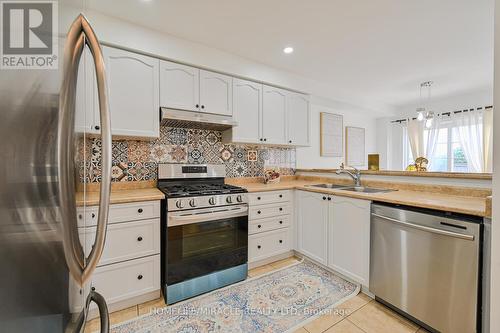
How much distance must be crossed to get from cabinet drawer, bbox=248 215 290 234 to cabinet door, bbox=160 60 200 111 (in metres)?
1.35

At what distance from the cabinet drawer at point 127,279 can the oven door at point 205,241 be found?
137 mm

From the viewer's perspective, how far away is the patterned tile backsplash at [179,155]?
2.15 metres

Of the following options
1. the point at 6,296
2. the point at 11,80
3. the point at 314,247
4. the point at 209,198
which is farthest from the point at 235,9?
the point at 314,247

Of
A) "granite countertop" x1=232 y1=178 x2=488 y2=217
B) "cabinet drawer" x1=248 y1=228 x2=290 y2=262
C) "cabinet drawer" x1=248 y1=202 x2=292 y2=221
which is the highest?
"granite countertop" x1=232 y1=178 x2=488 y2=217

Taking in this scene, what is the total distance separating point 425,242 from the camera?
148 centimetres

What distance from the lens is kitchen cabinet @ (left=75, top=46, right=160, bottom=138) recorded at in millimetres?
1889

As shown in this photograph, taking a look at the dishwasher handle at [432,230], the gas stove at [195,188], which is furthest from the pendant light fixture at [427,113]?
the gas stove at [195,188]

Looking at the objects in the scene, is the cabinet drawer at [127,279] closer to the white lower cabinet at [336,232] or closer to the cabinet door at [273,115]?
the white lower cabinet at [336,232]

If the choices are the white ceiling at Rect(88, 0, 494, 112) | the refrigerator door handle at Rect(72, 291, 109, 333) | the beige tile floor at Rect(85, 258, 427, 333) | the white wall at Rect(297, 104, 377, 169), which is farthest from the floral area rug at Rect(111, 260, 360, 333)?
the white ceiling at Rect(88, 0, 494, 112)

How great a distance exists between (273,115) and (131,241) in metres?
2.09

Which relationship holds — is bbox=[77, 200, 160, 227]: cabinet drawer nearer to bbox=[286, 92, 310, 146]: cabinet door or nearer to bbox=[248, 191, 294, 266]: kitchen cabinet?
bbox=[248, 191, 294, 266]: kitchen cabinet

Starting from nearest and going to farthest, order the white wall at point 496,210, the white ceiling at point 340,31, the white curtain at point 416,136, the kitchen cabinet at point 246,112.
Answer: the white wall at point 496,210, the white ceiling at point 340,31, the kitchen cabinet at point 246,112, the white curtain at point 416,136

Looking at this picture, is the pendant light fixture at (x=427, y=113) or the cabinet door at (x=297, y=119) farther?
the pendant light fixture at (x=427, y=113)

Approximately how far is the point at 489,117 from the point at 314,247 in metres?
3.85
